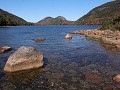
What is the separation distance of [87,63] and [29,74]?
26.0 feet

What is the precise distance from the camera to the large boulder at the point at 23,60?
21.8 m

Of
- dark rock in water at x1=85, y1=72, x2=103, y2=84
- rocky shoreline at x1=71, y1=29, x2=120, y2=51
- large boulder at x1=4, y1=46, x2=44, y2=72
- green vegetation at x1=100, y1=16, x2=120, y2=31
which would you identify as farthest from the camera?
green vegetation at x1=100, y1=16, x2=120, y2=31

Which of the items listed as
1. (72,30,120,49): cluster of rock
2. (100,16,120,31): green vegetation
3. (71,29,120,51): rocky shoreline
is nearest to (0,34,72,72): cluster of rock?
(71,29,120,51): rocky shoreline

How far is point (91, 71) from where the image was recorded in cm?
2225

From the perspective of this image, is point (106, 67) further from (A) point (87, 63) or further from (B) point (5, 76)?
(B) point (5, 76)

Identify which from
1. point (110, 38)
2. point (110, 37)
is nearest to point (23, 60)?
point (110, 38)

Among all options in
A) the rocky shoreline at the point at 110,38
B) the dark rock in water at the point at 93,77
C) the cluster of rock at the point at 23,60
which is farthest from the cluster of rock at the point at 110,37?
the cluster of rock at the point at 23,60

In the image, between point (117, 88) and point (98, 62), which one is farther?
point (98, 62)

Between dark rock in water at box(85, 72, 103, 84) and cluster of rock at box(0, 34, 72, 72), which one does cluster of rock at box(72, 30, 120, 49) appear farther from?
cluster of rock at box(0, 34, 72, 72)

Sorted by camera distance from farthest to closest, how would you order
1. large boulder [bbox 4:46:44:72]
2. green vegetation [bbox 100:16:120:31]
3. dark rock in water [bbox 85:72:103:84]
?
green vegetation [bbox 100:16:120:31] → large boulder [bbox 4:46:44:72] → dark rock in water [bbox 85:72:103:84]

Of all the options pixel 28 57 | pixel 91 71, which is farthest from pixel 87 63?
pixel 28 57

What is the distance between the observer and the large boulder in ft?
71.5

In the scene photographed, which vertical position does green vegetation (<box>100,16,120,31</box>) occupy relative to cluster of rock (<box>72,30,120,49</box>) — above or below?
above

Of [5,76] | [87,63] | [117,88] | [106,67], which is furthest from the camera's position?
[87,63]
